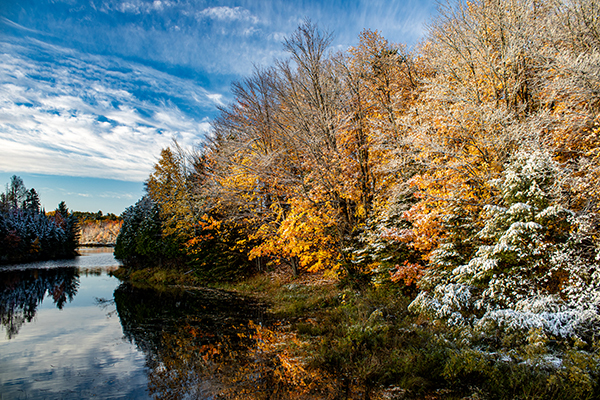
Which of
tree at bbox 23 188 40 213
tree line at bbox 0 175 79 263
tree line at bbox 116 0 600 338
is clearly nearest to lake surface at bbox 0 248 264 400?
tree line at bbox 116 0 600 338

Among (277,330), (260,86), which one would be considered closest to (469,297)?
(277,330)

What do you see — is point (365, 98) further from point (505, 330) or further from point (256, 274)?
point (256, 274)

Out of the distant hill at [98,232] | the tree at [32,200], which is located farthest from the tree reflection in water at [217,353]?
the distant hill at [98,232]

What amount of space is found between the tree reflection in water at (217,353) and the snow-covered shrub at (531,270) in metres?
3.78

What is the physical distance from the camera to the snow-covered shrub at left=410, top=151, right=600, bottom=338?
18.1 ft

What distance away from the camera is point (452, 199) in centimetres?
845

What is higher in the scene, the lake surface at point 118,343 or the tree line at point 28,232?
the tree line at point 28,232

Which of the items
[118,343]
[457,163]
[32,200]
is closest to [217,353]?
[118,343]

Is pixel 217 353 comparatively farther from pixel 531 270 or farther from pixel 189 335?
pixel 531 270

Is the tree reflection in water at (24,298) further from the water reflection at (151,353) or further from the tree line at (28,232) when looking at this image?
the tree line at (28,232)

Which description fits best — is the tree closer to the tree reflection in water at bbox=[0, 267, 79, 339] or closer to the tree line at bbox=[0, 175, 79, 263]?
the tree line at bbox=[0, 175, 79, 263]

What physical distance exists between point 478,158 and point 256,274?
1533 cm

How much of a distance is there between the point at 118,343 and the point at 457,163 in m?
12.1

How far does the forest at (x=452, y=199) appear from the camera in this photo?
530 cm
